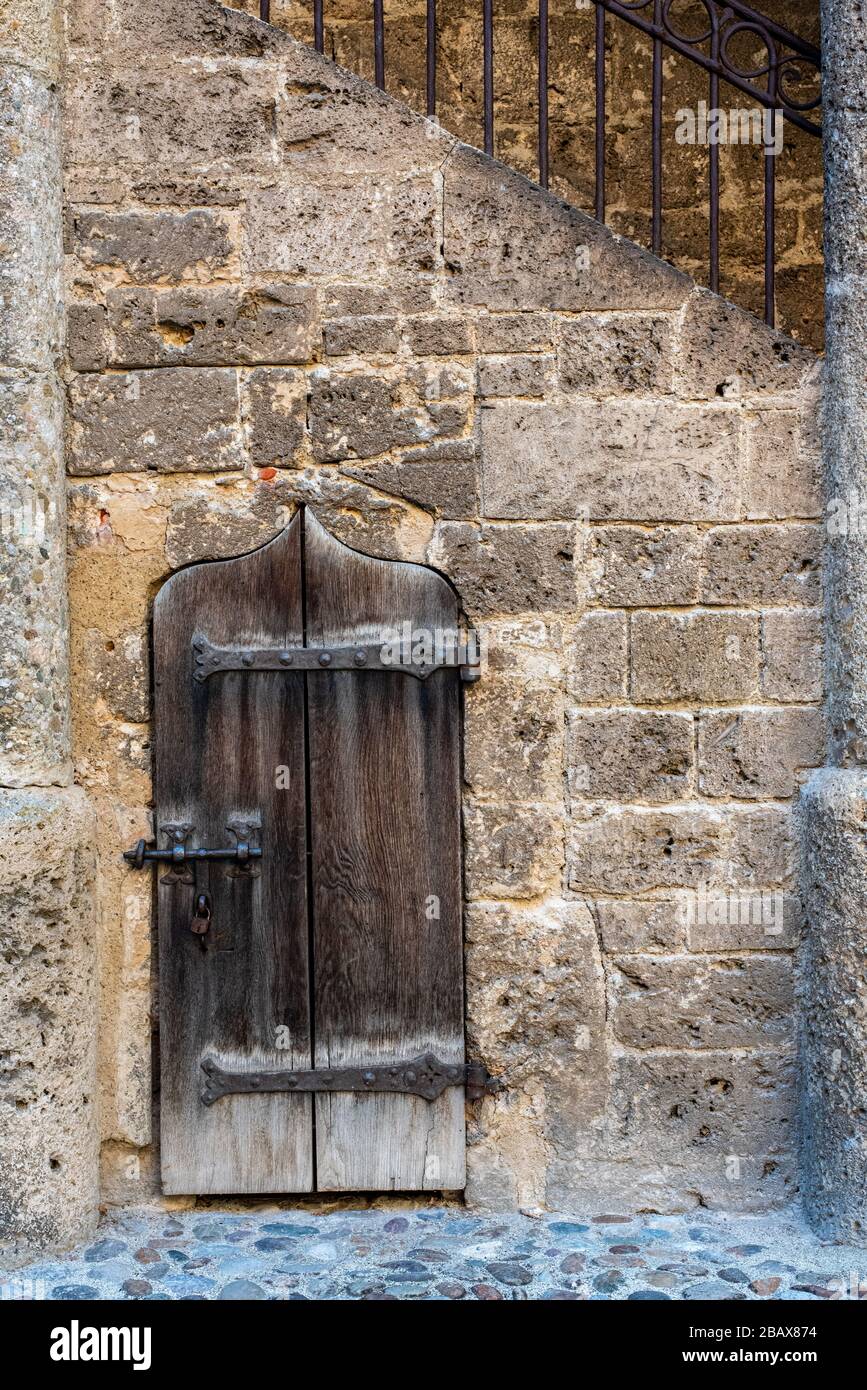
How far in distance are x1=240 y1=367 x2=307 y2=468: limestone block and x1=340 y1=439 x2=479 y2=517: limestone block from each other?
0.24 m

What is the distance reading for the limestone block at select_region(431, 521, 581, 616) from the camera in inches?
130

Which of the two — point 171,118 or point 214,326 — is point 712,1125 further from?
point 171,118

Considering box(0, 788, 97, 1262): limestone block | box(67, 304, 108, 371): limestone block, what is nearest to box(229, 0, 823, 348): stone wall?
box(67, 304, 108, 371): limestone block

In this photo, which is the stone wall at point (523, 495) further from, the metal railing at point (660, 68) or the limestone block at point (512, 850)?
the metal railing at point (660, 68)

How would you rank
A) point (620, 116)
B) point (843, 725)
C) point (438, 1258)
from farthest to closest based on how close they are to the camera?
1. point (620, 116)
2. point (843, 725)
3. point (438, 1258)

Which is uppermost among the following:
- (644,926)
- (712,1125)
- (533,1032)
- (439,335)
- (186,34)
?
(186,34)

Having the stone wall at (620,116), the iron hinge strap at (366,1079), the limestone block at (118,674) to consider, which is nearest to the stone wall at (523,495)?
the iron hinge strap at (366,1079)

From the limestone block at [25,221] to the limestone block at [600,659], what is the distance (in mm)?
1639

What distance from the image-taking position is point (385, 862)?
3.33 m

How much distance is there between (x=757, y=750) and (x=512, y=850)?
2.42 ft

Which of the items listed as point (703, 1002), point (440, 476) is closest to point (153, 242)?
point (440, 476)

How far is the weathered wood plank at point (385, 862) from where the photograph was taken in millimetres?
3332

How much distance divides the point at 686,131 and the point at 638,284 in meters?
1.40

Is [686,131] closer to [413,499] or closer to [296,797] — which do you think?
[413,499]
